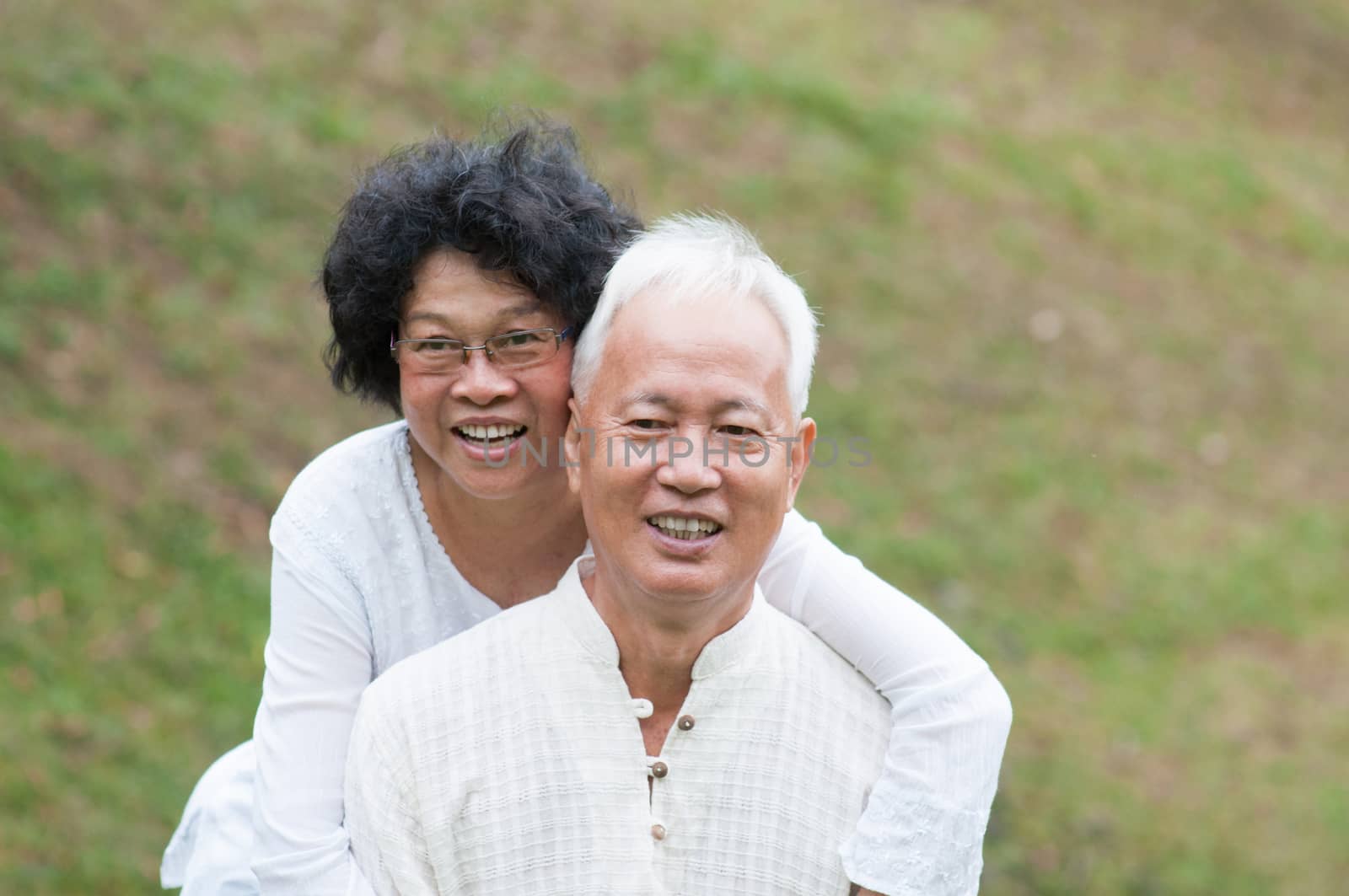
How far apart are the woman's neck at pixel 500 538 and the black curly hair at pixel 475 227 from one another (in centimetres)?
31

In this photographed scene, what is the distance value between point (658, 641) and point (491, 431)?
1.89 ft

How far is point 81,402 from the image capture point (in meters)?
6.30

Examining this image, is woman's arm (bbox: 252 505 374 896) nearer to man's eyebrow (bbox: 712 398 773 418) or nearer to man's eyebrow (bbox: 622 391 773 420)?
man's eyebrow (bbox: 622 391 773 420)

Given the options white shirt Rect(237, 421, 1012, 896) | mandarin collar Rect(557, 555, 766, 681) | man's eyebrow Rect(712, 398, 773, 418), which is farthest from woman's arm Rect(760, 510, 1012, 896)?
man's eyebrow Rect(712, 398, 773, 418)

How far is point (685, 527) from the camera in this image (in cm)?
258

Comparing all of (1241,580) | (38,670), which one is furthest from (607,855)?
(1241,580)

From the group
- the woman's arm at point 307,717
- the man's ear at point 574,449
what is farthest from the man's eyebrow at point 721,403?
the woman's arm at point 307,717

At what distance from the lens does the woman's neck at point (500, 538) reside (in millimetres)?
3234

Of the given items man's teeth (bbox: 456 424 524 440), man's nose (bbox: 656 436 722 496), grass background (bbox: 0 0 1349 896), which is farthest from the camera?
grass background (bbox: 0 0 1349 896)

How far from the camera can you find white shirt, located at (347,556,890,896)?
2.67m

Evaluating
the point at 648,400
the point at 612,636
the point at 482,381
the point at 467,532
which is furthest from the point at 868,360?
the point at 648,400

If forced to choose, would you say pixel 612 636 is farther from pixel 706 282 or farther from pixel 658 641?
pixel 706 282

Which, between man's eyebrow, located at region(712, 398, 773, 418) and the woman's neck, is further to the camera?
the woman's neck

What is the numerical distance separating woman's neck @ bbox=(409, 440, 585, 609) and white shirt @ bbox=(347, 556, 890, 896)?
0.44 meters
